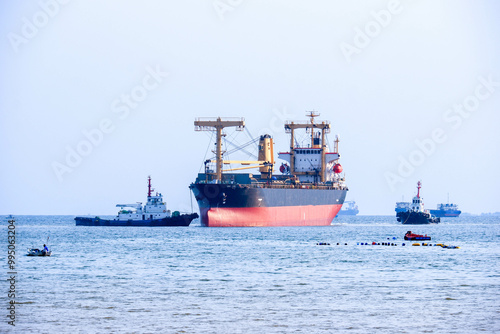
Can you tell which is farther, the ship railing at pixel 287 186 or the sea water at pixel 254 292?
the ship railing at pixel 287 186

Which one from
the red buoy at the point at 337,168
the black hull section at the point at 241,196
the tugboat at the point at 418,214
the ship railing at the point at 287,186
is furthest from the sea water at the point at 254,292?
the tugboat at the point at 418,214

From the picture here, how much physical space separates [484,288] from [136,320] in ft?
52.9

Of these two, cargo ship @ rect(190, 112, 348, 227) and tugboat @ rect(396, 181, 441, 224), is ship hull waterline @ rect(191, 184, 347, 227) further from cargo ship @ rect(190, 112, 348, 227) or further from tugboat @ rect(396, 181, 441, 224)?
tugboat @ rect(396, 181, 441, 224)

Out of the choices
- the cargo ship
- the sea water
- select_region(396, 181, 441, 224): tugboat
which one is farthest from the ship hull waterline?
the sea water

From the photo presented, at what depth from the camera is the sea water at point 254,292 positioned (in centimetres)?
2584

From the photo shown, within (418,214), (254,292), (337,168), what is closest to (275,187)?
(337,168)

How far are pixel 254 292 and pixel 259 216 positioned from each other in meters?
63.0

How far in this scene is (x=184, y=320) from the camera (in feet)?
87.0

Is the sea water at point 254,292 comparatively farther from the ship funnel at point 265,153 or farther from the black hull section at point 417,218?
the black hull section at point 417,218

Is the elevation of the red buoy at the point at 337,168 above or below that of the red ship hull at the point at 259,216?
above

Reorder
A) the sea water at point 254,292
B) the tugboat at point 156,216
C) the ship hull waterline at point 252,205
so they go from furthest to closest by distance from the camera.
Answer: the tugboat at point 156,216
the ship hull waterline at point 252,205
the sea water at point 254,292

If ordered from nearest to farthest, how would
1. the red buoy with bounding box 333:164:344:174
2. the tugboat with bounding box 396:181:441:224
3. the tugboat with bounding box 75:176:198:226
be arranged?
the tugboat with bounding box 75:176:198:226, the red buoy with bounding box 333:164:344:174, the tugboat with bounding box 396:181:441:224

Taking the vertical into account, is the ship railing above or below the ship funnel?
below

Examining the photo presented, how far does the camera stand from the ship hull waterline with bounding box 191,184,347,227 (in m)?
91.7
